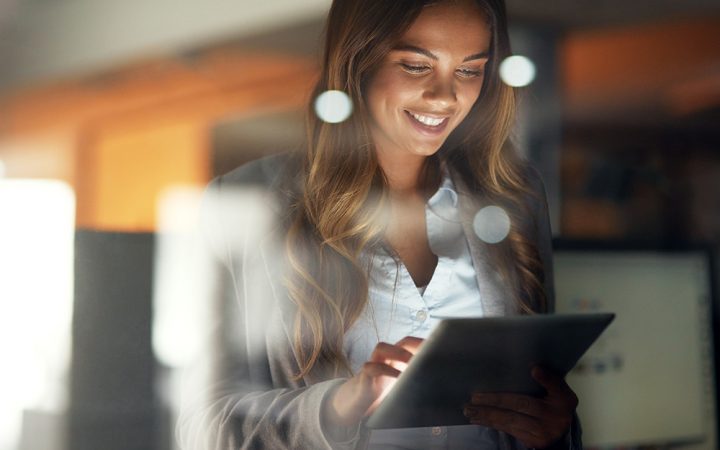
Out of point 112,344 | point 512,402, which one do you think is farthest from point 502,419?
point 112,344

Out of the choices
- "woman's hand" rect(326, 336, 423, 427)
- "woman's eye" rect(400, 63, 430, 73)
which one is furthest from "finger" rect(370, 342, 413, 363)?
"woman's eye" rect(400, 63, 430, 73)

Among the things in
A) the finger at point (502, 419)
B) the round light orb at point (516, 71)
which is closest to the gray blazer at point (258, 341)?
the finger at point (502, 419)

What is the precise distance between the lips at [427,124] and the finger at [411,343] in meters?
0.18

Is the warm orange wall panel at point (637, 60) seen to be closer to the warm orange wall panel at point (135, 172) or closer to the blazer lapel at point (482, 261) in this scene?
the blazer lapel at point (482, 261)

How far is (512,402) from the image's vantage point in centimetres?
67

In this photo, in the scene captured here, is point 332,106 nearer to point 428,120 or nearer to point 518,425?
point 428,120

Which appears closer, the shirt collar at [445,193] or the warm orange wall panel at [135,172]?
the warm orange wall panel at [135,172]

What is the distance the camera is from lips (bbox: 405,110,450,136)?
661mm

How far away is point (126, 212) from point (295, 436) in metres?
0.22

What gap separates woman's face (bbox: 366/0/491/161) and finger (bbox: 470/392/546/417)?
0.71ft

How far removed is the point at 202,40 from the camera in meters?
0.65

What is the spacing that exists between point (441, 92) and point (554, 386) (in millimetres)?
283

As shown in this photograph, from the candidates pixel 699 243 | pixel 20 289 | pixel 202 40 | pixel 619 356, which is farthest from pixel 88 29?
pixel 699 243

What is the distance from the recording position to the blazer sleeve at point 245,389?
23.8 inches
